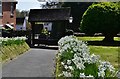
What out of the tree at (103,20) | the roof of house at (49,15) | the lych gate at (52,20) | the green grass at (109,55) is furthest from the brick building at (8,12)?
the green grass at (109,55)

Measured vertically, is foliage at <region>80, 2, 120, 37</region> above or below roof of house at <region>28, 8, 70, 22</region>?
below

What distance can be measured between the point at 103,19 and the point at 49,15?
6.86 meters

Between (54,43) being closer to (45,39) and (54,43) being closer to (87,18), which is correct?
(45,39)

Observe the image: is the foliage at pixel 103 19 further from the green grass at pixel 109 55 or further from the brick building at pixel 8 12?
the green grass at pixel 109 55

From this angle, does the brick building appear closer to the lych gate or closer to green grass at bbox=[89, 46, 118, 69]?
the lych gate

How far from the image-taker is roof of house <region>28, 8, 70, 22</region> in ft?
106

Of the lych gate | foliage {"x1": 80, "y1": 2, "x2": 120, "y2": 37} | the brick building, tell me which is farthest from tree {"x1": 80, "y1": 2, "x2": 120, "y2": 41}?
the brick building

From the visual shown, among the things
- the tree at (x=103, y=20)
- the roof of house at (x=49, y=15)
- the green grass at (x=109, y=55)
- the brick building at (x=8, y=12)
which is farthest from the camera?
the brick building at (x=8, y=12)

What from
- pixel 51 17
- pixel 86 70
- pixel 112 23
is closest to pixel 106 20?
pixel 112 23

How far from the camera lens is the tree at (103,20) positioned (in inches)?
1486

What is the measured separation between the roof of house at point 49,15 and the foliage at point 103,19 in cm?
580

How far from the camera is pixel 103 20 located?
3784 cm

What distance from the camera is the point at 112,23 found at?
3766 centimetres

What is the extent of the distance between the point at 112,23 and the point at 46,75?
89.0 ft
